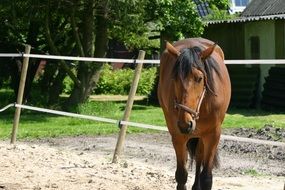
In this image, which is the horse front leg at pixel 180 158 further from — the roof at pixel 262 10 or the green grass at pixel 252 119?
the roof at pixel 262 10

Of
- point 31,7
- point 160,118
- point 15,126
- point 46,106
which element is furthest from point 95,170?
point 46,106

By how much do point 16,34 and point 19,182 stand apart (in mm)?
13050

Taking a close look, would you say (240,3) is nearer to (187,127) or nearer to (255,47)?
(255,47)

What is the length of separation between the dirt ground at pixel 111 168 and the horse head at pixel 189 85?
2.13 m

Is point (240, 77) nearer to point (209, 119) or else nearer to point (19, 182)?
point (19, 182)

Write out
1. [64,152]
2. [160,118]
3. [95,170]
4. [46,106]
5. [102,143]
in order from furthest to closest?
[46,106] < [160,118] < [102,143] < [64,152] < [95,170]

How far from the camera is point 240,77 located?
20.2 metres

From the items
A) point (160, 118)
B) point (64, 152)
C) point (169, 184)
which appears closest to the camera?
point (169, 184)

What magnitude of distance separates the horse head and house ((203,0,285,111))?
13.4 meters

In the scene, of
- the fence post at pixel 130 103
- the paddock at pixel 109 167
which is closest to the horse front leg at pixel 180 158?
the paddock at pixel 109 167

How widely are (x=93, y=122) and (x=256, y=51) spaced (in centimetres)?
789

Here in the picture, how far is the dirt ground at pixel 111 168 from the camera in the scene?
285 inches

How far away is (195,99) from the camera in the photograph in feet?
16.5

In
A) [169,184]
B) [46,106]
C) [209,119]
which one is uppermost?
[209,119]
